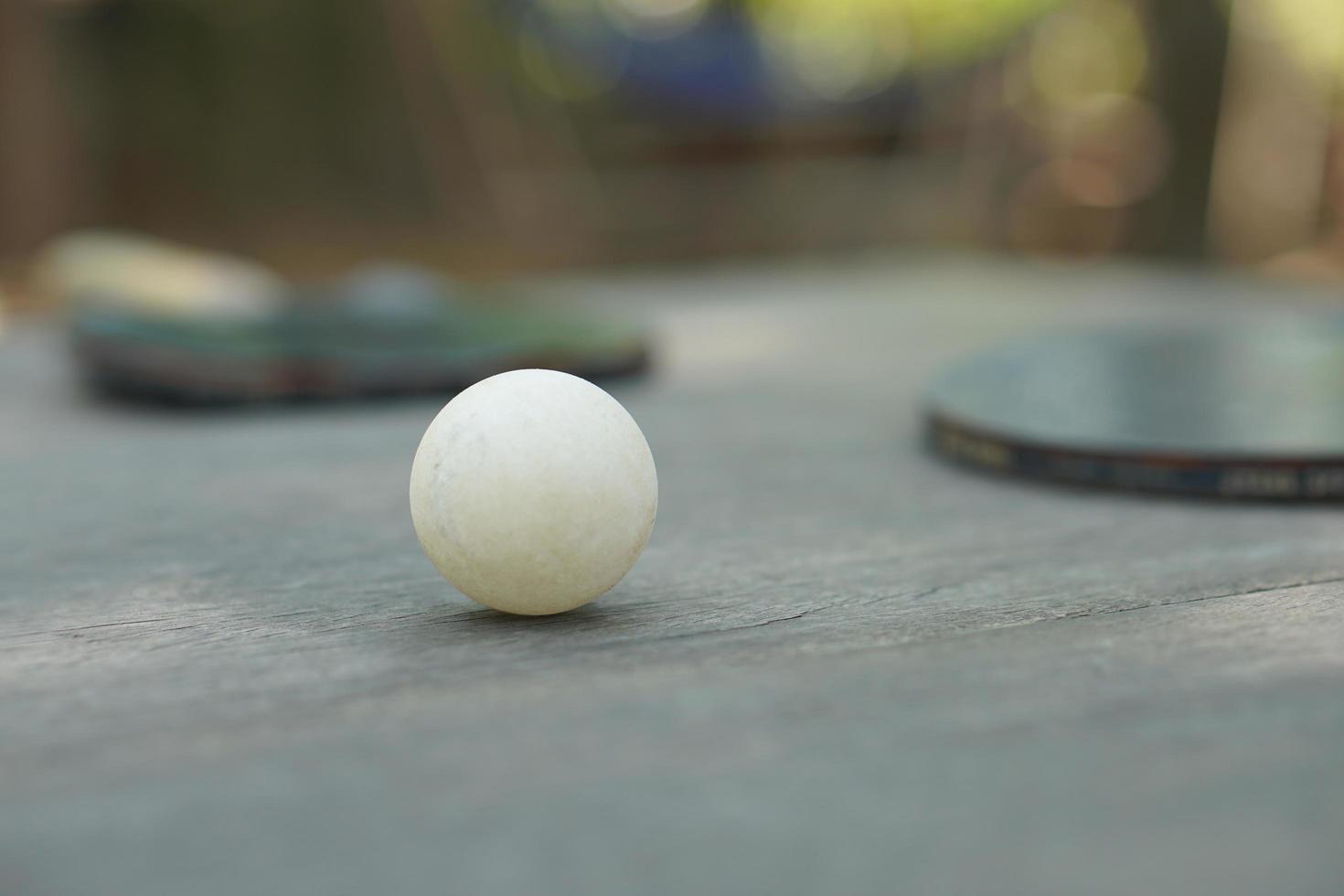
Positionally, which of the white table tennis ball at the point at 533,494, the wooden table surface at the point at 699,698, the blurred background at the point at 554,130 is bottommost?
the wooden table surface at the point at 699,698

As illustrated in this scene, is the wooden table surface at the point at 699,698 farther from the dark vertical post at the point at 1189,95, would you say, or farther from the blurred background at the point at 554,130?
the dark vertical post at the point at 1189,95

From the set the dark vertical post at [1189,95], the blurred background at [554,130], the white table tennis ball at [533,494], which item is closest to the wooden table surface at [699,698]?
the white table tennis ball at [533,494]

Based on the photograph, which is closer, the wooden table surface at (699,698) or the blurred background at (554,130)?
the wooden table surface at (699,698)

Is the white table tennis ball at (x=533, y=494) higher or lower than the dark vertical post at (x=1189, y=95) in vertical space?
lower

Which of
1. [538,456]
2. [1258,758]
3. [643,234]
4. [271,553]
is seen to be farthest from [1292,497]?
[643,234]

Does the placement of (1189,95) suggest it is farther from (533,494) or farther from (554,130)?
(533,494)

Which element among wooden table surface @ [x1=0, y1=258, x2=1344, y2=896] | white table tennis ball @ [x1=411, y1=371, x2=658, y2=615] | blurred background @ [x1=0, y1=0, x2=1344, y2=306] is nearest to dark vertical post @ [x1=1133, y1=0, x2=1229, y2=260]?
blurred background @ [x1=0, y1=0, x2=1344, y2=306]

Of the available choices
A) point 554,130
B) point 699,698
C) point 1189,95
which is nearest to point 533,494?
point 699,698
